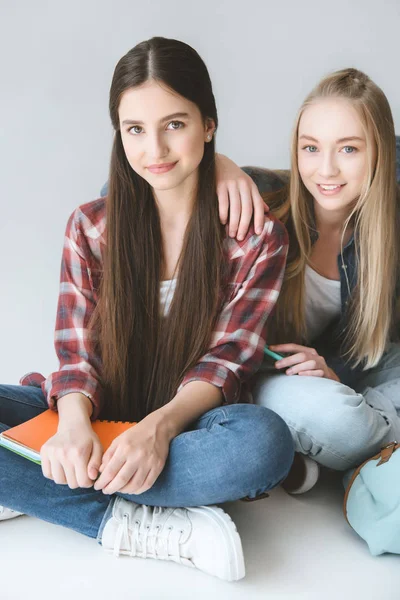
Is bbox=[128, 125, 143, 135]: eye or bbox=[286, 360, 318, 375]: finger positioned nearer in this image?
bbox=[128, 125, 143, 135]: eye

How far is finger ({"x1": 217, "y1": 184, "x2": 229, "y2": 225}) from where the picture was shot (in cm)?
178

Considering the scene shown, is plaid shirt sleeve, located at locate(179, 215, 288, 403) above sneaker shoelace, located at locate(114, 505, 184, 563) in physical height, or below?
above

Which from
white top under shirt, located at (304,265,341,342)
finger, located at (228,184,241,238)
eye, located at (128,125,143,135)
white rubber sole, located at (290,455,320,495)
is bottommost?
white rubber sole, located at (290,455,320,495)

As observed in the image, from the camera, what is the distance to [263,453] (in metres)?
1.51

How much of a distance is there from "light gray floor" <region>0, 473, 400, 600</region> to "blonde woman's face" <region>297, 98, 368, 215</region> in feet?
2.42

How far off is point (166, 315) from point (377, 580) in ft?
2.23

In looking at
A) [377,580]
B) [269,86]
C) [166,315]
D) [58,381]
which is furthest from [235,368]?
[269,86]

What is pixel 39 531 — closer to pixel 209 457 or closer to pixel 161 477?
pixel 161 477

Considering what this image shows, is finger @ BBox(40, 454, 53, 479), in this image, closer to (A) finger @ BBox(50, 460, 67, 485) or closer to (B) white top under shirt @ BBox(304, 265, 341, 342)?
(A) finger @ BBox(50, 460, 67, 485)

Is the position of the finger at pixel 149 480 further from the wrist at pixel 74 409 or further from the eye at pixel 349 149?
the eye at pixel 349 149

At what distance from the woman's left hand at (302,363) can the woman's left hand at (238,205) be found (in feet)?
0.98

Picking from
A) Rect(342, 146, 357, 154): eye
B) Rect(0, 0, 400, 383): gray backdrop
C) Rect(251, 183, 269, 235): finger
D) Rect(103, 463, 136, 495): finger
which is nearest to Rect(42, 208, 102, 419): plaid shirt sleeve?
Rect(103, 463, 136, 495): finger

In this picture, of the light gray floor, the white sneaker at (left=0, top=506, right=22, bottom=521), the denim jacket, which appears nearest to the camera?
the light gray floor

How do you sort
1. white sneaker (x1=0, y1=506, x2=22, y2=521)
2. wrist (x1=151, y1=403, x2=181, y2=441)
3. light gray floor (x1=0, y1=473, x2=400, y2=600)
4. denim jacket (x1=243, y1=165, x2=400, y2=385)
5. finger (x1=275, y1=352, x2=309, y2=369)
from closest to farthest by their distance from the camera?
light gray floor (x1=0, y1=473, x2=400, y2=600) < wrist (x1=151, y1=403, x2=181, y2=441) < white sneaker (x1=0, y1=506, x2=22, y2=521) < finger (x1=275, y1=352, x2=309, y2=369) < denim jacket (x1=243, y1=165, x2=400, y2=385)
